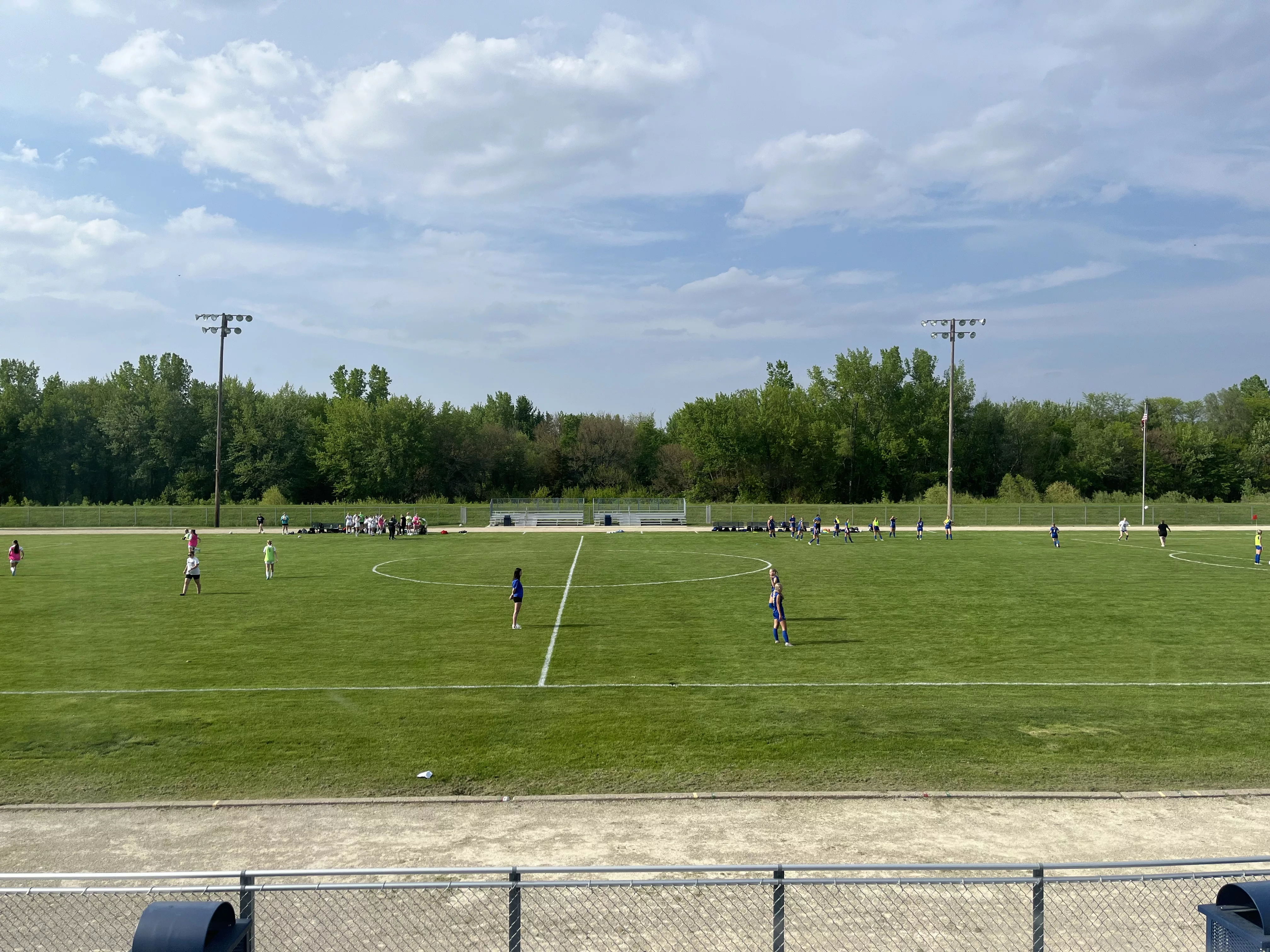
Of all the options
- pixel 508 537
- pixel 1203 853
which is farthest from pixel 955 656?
pixel 508 537

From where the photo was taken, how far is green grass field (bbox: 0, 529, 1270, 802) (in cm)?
1185

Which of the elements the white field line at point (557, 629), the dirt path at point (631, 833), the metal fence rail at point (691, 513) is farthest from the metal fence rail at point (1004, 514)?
the dirt path at point (631, 833)

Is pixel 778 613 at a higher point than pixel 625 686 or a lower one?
higher

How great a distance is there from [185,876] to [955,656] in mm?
17203

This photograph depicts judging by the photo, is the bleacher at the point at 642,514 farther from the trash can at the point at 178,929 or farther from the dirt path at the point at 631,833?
the trash can at the point at 178,929

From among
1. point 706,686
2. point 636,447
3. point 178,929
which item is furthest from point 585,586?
point 636,447

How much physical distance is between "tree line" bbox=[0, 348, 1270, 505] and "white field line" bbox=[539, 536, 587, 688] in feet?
182

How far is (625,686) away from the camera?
16.7m

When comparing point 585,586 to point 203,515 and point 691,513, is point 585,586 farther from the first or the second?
point 203,515

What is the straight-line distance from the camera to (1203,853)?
30.4 ft

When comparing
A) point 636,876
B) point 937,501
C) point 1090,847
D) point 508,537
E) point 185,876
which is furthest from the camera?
point 937,501

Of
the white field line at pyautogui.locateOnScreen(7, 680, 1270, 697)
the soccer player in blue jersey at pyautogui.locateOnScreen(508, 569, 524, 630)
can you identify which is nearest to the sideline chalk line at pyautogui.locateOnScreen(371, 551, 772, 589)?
the soccer player in blue jersey at pyautogui.locateOnScreen(508, 569, 524, 630)

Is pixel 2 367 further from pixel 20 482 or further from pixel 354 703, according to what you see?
pixel 354 703

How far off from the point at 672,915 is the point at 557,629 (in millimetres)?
15305
